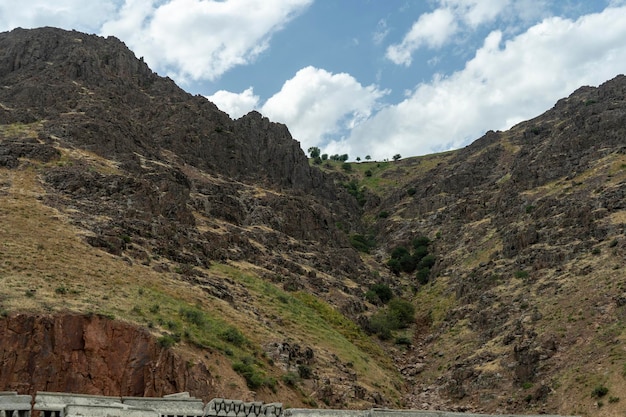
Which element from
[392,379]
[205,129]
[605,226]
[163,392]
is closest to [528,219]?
[605,226]

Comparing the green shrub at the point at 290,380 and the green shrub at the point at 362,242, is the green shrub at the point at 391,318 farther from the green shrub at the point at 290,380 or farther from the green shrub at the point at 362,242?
the green shrub at the point at 290,380

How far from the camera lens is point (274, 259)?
76125 mm

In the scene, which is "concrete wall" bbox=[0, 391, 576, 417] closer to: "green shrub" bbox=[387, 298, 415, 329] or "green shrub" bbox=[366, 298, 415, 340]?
"green shrub" bbox=[366, 298, 415, 340]

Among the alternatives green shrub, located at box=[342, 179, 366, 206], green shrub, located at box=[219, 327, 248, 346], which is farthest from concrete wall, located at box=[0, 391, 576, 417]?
green shrub, located at box=[342, 179, 366, 206]

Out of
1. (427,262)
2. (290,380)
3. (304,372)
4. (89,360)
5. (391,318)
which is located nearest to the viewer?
(89,360)

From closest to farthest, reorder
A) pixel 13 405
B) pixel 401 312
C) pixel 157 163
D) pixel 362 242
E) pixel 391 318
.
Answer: pixel 13 405, pixel 391 318, pixel 401 312, pixel 157 163, pixel 362 242

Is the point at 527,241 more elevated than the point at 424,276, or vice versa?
the point at 527,241

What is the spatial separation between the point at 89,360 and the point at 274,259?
123 ft

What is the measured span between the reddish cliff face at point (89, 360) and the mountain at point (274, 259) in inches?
3.9

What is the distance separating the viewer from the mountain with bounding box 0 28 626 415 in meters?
44.1

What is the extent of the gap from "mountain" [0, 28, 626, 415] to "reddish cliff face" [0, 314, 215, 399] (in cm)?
10

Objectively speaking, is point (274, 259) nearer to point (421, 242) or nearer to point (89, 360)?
point (421, 242)

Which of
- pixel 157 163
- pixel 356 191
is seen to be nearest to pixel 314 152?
pixel 356 191

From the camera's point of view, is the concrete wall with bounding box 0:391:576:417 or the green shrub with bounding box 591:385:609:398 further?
the green shrub with bounding box 591:385:609:398
